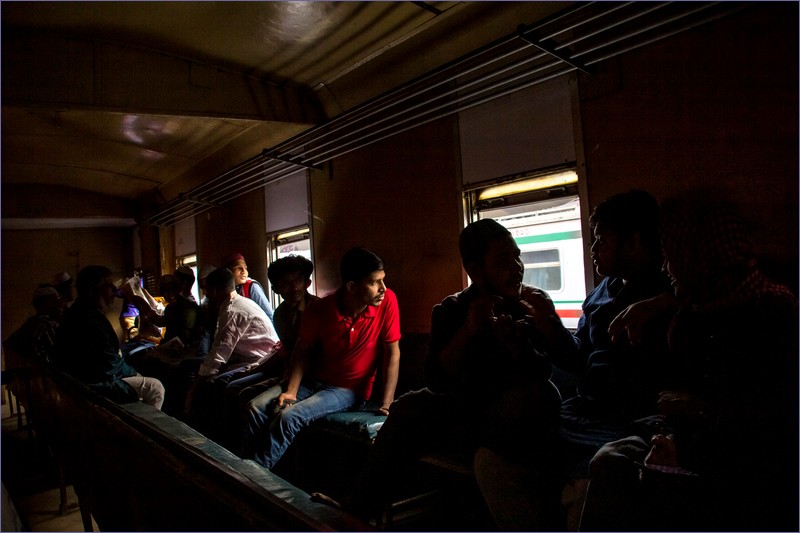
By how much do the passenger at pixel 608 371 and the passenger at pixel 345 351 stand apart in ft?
4.95

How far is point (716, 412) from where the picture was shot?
1507 mm

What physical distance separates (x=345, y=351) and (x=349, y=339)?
102mm

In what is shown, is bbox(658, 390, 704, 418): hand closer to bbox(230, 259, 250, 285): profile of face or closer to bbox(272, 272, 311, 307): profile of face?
bbox(272, 272, 311, 307): profile of face

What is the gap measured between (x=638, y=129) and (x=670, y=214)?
1.44 metres

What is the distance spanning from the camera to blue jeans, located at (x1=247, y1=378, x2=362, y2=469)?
3412mm

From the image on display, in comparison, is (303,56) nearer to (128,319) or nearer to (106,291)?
(106,291)

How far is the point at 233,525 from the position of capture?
134cm

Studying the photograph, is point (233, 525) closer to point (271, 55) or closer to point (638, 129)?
point (638, 129)

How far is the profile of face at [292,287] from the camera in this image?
4547 mm

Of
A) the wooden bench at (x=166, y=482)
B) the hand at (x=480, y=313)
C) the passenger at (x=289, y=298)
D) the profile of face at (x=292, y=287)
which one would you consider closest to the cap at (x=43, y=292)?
the passenger at (x=289, y=298)

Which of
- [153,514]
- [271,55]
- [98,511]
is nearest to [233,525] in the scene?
[153,514]

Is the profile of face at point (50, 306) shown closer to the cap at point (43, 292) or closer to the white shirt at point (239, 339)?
the cap at point (43, 292)

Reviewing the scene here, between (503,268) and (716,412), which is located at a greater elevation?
(503,268)

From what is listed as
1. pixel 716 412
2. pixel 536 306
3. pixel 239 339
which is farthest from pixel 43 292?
pixel 716 412
